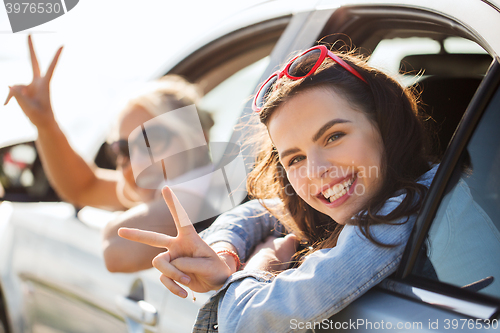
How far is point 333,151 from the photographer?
1.21 m

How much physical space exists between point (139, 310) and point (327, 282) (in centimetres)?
94

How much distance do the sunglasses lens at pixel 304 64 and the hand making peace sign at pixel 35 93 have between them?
143cm

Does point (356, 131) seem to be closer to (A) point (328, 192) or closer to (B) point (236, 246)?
(A) point (328, 192)

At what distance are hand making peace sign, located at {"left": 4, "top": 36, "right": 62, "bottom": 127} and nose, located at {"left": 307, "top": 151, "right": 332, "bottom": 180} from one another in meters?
1.64

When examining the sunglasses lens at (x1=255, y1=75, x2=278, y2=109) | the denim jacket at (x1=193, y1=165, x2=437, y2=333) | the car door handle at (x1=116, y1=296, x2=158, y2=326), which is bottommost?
the car door handle at (x1=116, y1=296, x2=158, y2=326)

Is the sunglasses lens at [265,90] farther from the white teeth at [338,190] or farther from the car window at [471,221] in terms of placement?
the car window at [471,221]

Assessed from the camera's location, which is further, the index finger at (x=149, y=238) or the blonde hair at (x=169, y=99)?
the blonde hair at (x=169, y=99)

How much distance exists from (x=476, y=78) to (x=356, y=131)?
0.80 metres

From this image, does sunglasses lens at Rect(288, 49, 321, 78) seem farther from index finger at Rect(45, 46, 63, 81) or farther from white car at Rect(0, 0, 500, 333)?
index finger at Rect(45, 46, 63, 81)

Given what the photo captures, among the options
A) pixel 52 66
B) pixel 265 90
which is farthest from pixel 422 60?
pixel 52 66

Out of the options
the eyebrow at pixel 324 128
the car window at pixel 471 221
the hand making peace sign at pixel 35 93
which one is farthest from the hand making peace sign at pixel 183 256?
the hand making peace sign at pixel 35 93

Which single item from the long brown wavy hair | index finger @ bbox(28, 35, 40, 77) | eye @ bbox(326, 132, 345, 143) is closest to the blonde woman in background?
index finger @ bbox(28, 35, 40, 77)

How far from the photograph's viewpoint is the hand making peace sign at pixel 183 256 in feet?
3.76

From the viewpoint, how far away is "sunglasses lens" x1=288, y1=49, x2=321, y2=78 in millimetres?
1350
